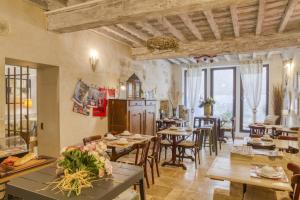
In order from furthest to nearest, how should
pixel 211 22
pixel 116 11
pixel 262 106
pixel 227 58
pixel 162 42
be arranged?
pixel 262 106 < pixel 227 58 < pixel 211 22 < pixel 162 42 < pixel 116 11

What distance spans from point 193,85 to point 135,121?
169 inches

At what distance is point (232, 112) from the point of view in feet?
28.5

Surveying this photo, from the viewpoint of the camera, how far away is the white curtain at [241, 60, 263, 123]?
8000 mm

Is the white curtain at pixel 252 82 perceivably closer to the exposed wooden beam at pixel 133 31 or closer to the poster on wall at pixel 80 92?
the exposed wooden beam at pixel 133 31

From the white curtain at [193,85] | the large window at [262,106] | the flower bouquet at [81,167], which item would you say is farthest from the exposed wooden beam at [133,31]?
the large window at [262,106]

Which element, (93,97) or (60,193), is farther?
A: (93,97)

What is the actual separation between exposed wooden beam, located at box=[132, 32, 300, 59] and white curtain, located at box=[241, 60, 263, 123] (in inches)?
126

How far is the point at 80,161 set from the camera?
5.98ft

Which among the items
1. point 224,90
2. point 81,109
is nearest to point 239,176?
point 81,109

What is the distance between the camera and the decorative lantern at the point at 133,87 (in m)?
6.25

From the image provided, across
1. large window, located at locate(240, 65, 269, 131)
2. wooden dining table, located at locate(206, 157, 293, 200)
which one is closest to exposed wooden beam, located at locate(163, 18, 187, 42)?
wooden dining table, located at locate(206, 157, 293, 200)

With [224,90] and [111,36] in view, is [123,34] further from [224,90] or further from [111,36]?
[224,90]

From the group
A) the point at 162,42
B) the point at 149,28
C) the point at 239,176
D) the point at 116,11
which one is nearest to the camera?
the point at 239,176

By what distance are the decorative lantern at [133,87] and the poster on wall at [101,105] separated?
3.26 ft
